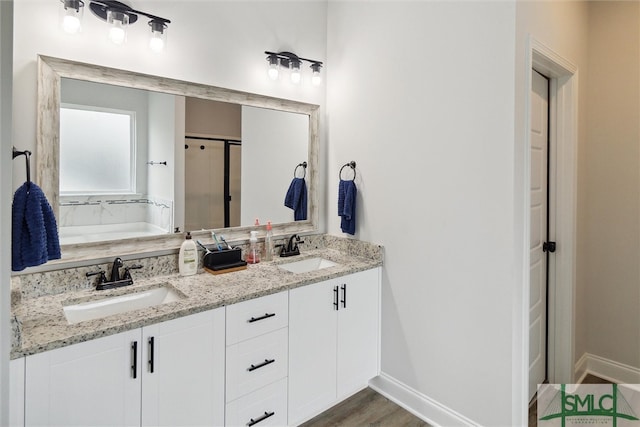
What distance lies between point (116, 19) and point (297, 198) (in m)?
1.42

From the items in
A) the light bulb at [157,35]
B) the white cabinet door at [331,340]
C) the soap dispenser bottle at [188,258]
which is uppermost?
the light bulb at [157,35]

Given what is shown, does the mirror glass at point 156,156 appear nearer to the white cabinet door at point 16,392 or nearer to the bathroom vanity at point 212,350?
the bathroom vanity at point 212,350

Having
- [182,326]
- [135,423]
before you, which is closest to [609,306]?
[182,326]

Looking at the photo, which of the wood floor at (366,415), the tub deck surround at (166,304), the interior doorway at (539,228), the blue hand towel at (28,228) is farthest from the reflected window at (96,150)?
the interior doorway at (539,228)

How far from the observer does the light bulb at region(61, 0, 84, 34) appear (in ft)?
5.16

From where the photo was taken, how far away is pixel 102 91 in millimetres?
1750

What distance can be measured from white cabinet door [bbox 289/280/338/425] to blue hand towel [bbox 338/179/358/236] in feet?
1.74

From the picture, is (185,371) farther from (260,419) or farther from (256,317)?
(260,419)

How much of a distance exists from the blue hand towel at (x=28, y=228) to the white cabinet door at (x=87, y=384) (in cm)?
39

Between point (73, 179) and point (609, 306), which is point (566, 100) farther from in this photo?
point (73, 179)

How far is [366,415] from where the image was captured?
213cm

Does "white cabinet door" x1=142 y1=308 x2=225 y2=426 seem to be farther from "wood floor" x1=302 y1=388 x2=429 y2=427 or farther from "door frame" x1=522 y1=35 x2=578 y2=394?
"door frame" x1=522 y1=35 x2=578 y2=394

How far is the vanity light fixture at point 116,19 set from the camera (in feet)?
5.20

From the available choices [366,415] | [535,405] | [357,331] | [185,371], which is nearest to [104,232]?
[185,371]
